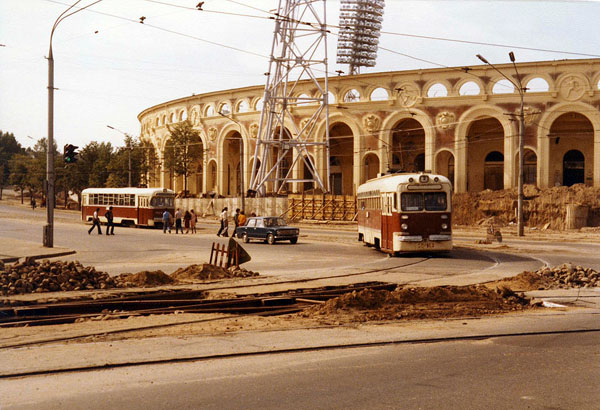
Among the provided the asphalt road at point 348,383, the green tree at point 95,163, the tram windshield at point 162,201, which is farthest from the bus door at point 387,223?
the green tree at point 95,163

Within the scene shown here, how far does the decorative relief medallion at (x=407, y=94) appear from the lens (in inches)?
2136

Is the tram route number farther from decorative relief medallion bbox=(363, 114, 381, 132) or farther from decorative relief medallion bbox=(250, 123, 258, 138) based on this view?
decorative relief medallion bbox=(250, 123, 258, 138)

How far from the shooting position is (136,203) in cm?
4716

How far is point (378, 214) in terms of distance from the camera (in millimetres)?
24672

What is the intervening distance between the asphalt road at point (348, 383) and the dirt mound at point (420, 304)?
108 inches

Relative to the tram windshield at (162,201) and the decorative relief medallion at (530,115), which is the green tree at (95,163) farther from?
the decorative relief medallion at (530,115)

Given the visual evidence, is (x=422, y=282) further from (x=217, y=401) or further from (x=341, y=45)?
(x=341, y=45)

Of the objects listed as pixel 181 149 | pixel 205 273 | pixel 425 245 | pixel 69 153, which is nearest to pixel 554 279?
pixel 425 245

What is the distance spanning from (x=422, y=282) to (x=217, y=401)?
10.5 m

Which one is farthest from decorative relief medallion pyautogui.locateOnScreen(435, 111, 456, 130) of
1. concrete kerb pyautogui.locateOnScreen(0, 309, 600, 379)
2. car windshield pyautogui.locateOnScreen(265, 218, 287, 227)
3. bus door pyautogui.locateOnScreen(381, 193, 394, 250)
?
concrete kerb pyautogui.locateOnScreen(0, 309, 600, 379)

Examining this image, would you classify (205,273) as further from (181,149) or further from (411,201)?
(181,149)

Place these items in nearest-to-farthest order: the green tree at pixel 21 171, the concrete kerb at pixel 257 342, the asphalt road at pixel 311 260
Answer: the concrete kerb at pixel 257 342 → the asphalt road at pixel 311 260 → the green tree at pixel 21 171

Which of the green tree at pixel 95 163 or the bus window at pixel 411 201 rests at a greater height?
the green tree at pixel 95 163

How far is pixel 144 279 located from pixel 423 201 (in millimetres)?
10959
